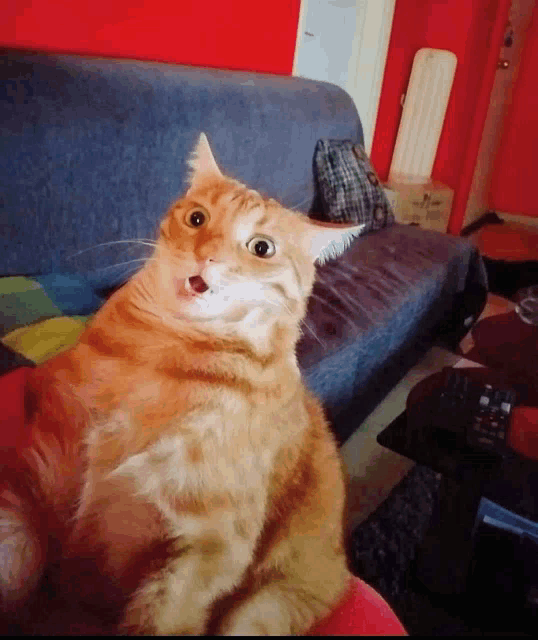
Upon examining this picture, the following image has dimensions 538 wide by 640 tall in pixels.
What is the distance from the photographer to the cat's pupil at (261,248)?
954 millimetres

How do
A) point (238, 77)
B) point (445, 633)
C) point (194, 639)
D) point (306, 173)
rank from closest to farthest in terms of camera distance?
point (194, 639), point (445, 633), point (238, 77), point (306, 173)

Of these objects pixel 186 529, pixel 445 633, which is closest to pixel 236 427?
pixel 186 529

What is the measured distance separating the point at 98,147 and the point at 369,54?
9.13 ft

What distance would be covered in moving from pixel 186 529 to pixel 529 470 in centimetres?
91

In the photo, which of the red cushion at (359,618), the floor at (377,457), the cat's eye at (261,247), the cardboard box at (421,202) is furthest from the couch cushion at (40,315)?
the cardboard box at (421,202)

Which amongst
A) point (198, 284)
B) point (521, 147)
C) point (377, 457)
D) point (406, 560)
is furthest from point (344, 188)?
point (521, 147)

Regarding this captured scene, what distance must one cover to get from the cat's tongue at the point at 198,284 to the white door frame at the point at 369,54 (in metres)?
3.14

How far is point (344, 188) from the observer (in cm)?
253

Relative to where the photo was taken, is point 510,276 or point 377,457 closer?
point 377,457

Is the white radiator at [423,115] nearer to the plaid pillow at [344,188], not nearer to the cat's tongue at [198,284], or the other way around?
the plaid pillow at [344,188]

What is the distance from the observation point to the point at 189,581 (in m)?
0.67

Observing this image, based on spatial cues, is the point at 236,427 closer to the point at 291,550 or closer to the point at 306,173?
the point at 291,550

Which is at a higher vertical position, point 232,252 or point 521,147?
point 232,252

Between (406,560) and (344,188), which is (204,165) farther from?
(344,188)
